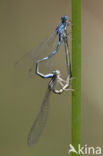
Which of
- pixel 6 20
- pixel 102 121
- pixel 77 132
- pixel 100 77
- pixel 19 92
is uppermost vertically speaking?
pixel 6 20

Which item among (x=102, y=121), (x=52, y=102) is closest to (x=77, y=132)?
(x=52, y=102)

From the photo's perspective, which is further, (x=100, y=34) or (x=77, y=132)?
(x=100, y=34)

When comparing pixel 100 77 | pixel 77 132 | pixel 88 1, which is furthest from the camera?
pixel 100 77

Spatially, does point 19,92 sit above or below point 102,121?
above

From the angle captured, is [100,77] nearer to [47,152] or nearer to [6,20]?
[47,152]

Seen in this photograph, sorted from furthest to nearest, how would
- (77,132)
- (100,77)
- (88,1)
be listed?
(100,77)
(88,1)
(77,132)

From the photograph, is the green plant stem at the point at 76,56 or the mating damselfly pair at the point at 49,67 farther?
the mating damselfly pair at the point at 49,67

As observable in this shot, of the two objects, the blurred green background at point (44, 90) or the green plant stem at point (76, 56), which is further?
the blurred green background at point (44, 90)

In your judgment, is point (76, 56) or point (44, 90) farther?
point (44, 90)

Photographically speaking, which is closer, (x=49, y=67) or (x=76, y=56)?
(x=76, y=56)
